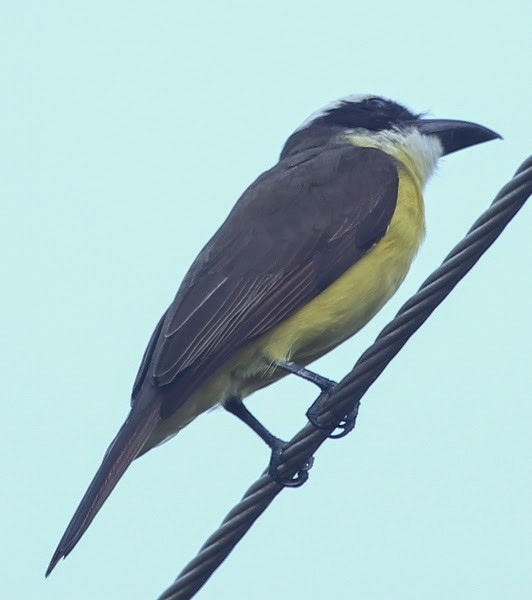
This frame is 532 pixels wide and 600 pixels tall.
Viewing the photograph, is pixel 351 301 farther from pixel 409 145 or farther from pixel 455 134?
pixel 455 134

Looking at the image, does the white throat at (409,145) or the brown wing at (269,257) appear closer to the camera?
the brown wing at (269,257)

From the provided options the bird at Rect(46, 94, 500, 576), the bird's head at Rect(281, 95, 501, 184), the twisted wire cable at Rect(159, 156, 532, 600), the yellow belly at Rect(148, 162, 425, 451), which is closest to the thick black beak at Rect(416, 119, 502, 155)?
the bird's head at Rect(281, 95, 501, 184)

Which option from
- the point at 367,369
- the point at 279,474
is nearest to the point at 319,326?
the point at 279,474

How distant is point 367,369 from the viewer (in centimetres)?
441

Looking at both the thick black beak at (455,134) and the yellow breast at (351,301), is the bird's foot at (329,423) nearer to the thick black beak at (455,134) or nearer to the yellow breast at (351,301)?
the yellow breast at (351,301)

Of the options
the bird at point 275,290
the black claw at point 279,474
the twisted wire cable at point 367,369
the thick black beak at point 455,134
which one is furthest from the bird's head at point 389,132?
the twisted wire cable at point 367,369

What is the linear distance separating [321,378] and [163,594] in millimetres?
1670

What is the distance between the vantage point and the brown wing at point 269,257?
18.4 ft

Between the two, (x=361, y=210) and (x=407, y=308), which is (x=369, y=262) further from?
(x=407, y=308)

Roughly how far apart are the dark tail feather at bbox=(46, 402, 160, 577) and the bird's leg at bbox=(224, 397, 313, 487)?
0.57 meters

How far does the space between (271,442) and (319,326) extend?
622mm

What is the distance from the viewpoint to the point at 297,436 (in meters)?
4.79

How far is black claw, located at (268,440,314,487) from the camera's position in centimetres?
485

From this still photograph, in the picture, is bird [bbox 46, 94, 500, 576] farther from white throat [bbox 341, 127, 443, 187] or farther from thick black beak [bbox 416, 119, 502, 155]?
thick black beak [bbox 416, 119, 502, 155]
